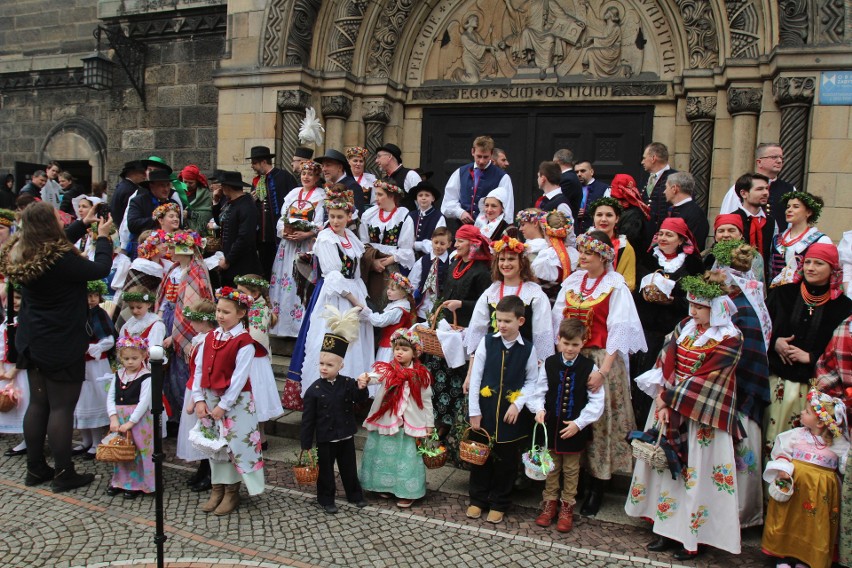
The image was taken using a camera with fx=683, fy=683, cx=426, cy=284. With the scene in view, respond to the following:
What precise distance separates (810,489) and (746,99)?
16.7 ft

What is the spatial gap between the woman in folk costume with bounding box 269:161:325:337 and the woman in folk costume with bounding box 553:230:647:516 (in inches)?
117

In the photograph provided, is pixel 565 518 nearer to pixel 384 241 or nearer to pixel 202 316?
pixel 202 316

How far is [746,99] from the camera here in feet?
25.3

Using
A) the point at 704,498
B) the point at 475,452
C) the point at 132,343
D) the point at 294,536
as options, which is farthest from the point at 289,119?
the point at 704,498

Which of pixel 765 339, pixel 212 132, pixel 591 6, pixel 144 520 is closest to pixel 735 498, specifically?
pixel 765 339

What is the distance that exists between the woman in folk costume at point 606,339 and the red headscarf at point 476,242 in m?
0.87

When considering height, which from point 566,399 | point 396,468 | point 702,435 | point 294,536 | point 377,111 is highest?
point 377,111

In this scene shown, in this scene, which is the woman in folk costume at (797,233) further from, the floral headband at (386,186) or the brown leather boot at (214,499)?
the brown leather boot at (214,499)

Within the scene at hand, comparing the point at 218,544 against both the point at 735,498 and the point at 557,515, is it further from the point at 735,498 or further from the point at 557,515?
the point at 735,498

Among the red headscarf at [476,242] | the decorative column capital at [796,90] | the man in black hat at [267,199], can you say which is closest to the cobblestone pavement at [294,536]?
the red headscarf at [476,242]

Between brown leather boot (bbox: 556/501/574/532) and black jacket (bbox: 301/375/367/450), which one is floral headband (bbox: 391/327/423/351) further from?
brown leather boot (bbox: 556/501/574/532)

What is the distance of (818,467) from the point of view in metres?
4.14

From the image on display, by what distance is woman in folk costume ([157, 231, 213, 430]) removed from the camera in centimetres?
595

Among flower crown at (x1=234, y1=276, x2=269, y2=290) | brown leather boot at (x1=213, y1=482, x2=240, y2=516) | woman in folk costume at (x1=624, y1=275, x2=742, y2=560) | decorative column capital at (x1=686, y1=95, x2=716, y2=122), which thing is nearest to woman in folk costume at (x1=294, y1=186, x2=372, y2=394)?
flower crown at (x1=234, y1=276, x2=269, y2=290)
